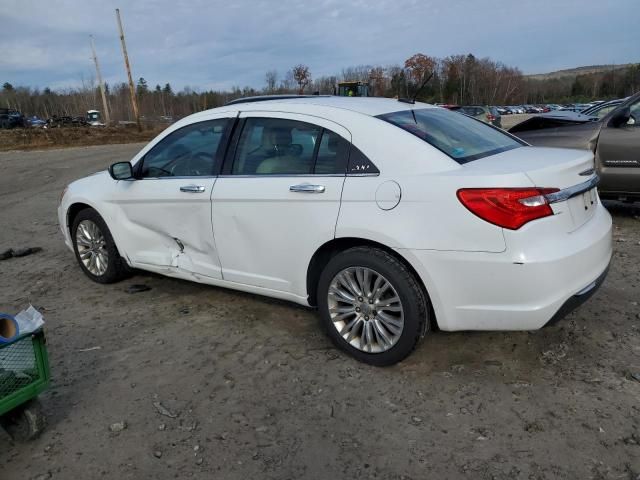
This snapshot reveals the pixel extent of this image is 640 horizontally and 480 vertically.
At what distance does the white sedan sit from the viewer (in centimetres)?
284

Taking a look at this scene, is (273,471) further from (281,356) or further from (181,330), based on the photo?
(181,330)

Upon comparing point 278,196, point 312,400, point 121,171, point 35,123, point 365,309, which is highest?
point 121,171

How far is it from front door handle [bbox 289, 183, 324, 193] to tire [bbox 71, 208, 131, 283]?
7.40 feet

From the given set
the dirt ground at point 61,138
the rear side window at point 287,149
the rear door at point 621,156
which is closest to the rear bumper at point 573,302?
the rear side window at point 287,149

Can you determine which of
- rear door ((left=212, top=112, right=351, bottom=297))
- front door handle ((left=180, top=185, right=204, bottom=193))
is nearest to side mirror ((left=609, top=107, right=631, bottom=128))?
rear door ((left=212, top=112, right=351, bottom=297))

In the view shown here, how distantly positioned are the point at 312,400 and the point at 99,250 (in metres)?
2.99

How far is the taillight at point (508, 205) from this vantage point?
278cm

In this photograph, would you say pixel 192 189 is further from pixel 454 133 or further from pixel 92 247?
pixel 454 133

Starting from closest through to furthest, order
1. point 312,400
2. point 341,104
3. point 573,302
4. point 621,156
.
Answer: point 573,302, point 312,400, point 341,104, point 621,156

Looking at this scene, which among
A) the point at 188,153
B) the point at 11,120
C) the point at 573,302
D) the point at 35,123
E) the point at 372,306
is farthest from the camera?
the point at 35,123

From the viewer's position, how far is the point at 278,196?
354 cm

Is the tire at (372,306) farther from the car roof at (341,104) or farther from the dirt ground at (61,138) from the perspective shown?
the dirt ground at (61,138)

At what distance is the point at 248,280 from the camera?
3896mm

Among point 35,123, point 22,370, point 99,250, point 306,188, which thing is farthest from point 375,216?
point 35,123
